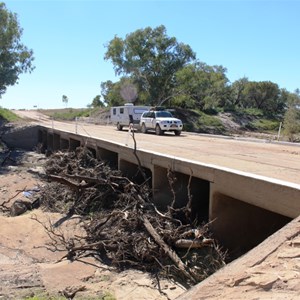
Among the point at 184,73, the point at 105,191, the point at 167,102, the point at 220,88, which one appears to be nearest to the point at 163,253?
the point at 105,191

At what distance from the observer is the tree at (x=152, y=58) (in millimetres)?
54125

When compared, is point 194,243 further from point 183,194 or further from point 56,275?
point 183,194

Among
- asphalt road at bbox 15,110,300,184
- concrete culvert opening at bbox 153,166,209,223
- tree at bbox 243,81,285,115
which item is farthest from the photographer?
tree at bbox 243,81,285,115

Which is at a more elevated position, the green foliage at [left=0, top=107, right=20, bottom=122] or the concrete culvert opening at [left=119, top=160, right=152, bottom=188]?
the green foliage at [left=0, top=107, right=20, bottom=122]

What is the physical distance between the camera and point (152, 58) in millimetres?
54062

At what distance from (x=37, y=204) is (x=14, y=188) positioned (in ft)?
15.0

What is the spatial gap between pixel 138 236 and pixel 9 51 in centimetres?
3810

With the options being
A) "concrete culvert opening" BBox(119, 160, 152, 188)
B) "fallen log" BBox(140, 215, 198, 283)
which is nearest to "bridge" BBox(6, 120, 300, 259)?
"fallen log" BBox(140, 215, 198, 283)

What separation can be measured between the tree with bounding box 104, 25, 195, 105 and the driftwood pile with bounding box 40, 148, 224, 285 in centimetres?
4185

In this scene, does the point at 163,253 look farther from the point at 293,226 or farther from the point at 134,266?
the point at 293,226

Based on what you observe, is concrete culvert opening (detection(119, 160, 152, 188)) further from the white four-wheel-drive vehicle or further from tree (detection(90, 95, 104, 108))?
tree (detection(90, 95, 104, 108))

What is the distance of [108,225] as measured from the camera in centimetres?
1002

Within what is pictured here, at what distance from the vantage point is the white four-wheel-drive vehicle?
1043 inches

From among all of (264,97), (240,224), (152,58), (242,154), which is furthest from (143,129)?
(264,97)
